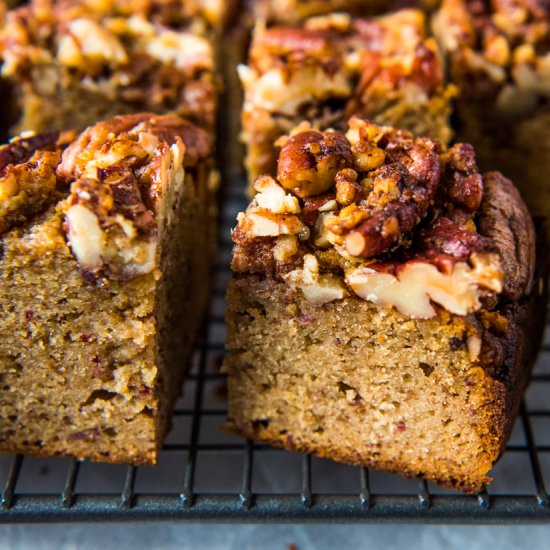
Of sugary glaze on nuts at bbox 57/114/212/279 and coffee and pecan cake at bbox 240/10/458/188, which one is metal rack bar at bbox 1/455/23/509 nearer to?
sugary glaze on nuts at bbox 57/114/212/279

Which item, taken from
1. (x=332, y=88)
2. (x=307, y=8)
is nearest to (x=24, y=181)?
(x=332, y=88)

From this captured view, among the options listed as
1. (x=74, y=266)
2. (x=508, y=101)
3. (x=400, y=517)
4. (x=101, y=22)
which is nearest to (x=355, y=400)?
(x=400, y=517)

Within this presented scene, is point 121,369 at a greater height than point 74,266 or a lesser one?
lesser

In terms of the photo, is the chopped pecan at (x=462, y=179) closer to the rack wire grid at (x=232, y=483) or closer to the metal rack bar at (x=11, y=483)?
the rack wire grid at (x=232, y=483)

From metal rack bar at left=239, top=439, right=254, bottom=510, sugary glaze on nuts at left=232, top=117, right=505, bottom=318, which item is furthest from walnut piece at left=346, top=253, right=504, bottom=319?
metal rack bar at left=239, top=439, right=254, bottom=510

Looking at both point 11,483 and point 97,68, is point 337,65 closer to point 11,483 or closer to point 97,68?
point 97,68

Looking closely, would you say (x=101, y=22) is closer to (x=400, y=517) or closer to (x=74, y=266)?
(x=74, y=266)

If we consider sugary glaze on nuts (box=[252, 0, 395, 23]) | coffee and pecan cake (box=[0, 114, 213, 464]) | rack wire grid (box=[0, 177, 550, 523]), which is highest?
sugary glaze on nuts (box=[252, 0, 395, 23])
